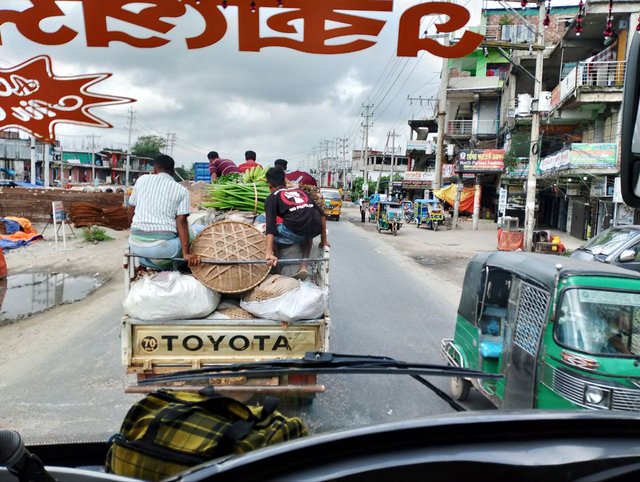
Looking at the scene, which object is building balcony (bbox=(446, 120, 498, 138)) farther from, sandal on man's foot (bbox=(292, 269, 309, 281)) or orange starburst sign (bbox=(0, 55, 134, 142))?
orange starburst sign (bbox=(0, 55, 134, 142))

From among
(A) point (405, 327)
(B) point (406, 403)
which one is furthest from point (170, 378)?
(A) point (405, 327)

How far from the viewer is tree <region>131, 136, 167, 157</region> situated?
9300cm

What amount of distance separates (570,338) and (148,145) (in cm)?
9881

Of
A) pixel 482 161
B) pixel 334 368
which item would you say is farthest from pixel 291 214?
pixel 482 161

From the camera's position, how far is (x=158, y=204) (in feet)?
16.0

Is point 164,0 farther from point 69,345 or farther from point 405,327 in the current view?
point 405,327

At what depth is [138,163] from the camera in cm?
9831

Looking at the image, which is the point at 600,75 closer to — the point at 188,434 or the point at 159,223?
the point at 159,223

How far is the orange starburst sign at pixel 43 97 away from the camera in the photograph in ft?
10.5

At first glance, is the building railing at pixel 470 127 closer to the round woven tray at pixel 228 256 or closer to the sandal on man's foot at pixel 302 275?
the sandal on man's foot at pixel 302 275

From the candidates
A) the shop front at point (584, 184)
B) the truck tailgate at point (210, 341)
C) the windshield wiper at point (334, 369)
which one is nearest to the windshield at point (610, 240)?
the truck tailgate at point (210, 341)

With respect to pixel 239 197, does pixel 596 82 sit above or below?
above

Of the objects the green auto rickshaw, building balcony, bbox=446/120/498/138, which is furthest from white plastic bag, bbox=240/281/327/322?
building balcony, bbox=446/120/498/138

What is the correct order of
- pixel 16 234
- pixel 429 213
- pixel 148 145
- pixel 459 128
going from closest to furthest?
pixel 16 234
pixel 429 213
pixel 459 128
pixel 148 145
